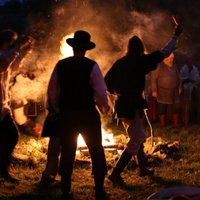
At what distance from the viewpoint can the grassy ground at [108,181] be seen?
20.1 feet

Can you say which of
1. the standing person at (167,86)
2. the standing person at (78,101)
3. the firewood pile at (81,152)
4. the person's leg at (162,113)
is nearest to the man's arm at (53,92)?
the standing person at (78,101)

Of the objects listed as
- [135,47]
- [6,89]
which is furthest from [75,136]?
[135,47]

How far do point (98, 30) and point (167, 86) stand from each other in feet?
7.98

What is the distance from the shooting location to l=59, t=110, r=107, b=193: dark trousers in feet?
18.5

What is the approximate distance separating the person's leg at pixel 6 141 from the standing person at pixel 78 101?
886mm

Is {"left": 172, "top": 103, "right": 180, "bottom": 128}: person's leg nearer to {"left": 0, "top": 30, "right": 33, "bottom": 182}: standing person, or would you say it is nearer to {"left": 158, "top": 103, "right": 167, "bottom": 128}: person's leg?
{"left": 158, "top": 103, "right": 167, "bottom": 128}: person's leg

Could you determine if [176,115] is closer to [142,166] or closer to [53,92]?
[142,166]

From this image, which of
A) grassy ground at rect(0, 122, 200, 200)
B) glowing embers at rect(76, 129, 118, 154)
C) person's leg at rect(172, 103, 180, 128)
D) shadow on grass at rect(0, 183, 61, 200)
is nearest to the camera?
shadow on grass at rect(0, 183, 61, 200)

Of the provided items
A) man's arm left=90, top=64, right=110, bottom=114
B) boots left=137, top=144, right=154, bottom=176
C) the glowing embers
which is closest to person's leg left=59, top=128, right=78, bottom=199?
man's arm left=90, top=64, right=110, bottom=114

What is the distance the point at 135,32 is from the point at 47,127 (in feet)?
22.9

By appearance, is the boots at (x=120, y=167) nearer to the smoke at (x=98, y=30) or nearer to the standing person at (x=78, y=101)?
the standing person at (x=78, y=101)

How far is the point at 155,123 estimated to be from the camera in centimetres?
1157

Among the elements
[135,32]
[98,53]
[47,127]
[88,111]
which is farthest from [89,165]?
[135,32]

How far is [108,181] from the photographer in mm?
6672
